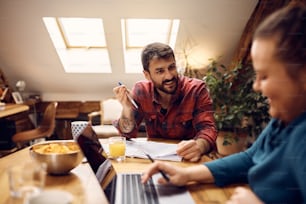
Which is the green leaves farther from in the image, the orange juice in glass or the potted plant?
the orange juice in glass

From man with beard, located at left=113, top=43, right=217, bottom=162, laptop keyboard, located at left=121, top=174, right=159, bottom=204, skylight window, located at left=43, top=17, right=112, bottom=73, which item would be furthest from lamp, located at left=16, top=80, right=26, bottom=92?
laptop keyboard, located at left=121, top=174, right=159, bottom=204

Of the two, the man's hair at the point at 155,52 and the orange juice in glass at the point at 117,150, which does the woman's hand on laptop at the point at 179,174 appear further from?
the man's hair at the point at 155,52

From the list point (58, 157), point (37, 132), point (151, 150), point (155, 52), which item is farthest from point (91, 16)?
point (58, 157)

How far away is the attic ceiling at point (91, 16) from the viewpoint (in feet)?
5.39

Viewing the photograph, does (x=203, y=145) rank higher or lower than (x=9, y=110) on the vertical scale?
lower

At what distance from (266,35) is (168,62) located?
497 millimetres

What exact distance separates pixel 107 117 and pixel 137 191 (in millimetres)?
477

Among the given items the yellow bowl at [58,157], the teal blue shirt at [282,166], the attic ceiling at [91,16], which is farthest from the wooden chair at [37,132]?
the teal blue shirt at [282,166]

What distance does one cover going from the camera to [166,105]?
3.54 ft

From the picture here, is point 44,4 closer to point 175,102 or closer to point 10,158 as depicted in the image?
point 175,102

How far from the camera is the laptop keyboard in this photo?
0.50 meters

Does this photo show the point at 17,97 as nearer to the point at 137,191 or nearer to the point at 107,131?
the point at 107,131

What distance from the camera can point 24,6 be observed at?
1817 mm

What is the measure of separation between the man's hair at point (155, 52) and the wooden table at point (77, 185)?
1.23 ft
